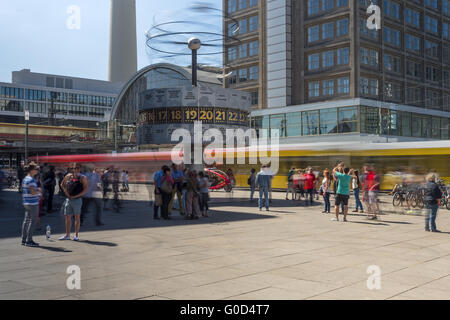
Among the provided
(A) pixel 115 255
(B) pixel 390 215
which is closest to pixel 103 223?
(A) pixel 115 255

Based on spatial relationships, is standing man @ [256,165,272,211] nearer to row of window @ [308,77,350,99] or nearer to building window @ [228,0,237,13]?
row of window @ [308,77,350,99]

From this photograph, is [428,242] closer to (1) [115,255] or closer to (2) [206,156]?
(1) [115,255]

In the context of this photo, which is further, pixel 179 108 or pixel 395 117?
pixel 395 117

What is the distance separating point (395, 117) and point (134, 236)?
4144 centimetres

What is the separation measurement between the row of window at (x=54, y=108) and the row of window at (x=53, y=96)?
1.27 meters

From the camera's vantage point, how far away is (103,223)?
16266 millimetres

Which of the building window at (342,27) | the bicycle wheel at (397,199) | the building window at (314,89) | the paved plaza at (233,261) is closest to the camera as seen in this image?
the paved plaza at (233,261)

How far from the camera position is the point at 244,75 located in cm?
5725

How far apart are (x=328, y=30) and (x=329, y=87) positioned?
5875mm

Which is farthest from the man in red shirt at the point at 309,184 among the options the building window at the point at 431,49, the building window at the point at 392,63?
the building window at the point at 431,49

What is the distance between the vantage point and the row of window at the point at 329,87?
47125 millimetres

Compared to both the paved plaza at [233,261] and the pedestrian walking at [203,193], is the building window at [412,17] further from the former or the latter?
the pedestrian walking at [203,193]

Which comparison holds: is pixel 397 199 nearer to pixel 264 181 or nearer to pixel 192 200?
pixel 264 181

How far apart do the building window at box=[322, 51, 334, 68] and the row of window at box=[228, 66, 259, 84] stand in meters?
8.77
